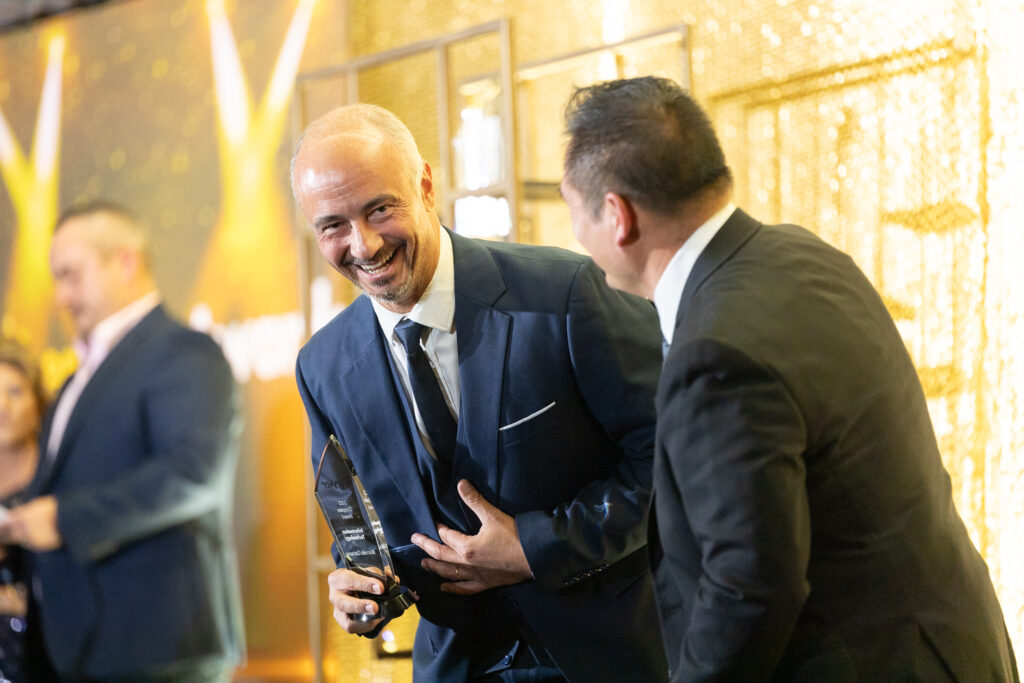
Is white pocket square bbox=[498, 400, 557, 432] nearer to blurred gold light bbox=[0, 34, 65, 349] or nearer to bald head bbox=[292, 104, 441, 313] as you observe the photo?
bald head bbox=[292, 104, 441, 313]

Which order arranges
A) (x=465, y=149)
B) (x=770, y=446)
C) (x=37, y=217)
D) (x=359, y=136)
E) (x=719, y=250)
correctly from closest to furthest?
(x=770, y=446)
(x=719, y=250)
(x=359, y=136)
(x=465, y=149)
(x=37, y=217)

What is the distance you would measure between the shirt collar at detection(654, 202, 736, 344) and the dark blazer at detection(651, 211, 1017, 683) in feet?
0.07

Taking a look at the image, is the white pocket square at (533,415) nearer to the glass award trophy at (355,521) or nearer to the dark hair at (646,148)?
the glass award trophy at (355,521)

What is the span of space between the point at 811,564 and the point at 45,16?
4433 millimetres

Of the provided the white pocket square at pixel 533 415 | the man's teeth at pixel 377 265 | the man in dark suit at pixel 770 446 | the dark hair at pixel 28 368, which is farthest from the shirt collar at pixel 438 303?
the dark hair at pixel 28 368

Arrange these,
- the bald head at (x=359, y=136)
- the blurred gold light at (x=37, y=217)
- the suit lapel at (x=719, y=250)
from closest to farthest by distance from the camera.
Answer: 1. the suit lapel at (x=719, y=250)
2. the bald head at (x=359, y=136)
3. the blurred gold light at (x=37, y=217)

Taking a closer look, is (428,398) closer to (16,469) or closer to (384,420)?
(384,420)

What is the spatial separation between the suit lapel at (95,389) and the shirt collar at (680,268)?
2910mm

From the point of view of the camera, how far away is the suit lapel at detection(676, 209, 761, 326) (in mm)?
1252

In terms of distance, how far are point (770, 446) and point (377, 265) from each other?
0.91m

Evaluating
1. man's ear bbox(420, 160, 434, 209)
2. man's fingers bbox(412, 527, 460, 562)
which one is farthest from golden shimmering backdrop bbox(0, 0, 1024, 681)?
man's fingers bbox(412, 527, 460, 562)

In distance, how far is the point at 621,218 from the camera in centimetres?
133

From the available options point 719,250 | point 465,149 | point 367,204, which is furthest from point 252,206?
point 719,250

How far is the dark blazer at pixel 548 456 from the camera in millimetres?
1720
